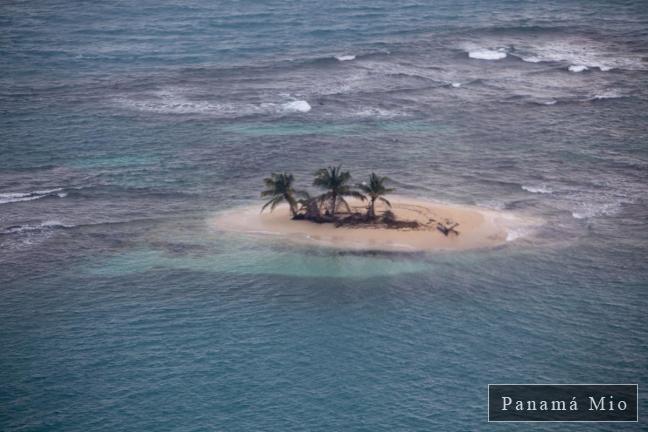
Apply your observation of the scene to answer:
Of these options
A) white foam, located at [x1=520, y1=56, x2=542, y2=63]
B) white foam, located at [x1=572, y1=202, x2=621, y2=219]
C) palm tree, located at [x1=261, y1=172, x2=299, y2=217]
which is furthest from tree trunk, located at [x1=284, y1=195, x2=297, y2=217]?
white foam, located at [x1=520, y1=56, x2=542, y2=63]

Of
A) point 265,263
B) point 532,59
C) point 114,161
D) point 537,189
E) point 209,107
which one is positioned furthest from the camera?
point 532,59

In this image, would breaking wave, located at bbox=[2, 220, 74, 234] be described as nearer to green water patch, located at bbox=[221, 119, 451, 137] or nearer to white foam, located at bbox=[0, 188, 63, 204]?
white foam, located at bbox=[0, 188, 63, 204]

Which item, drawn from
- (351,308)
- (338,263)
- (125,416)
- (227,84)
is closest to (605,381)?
(351,308)

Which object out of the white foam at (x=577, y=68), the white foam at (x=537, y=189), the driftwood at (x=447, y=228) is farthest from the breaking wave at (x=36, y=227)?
the white foam at (x=577, y=68)

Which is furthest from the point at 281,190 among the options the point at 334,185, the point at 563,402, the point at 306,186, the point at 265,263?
the point at 563,402

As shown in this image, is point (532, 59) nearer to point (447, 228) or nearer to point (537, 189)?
point (537, 189)

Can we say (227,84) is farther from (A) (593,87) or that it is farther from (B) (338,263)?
(B) (338,263)

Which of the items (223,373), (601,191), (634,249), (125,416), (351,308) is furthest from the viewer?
(601,191)
